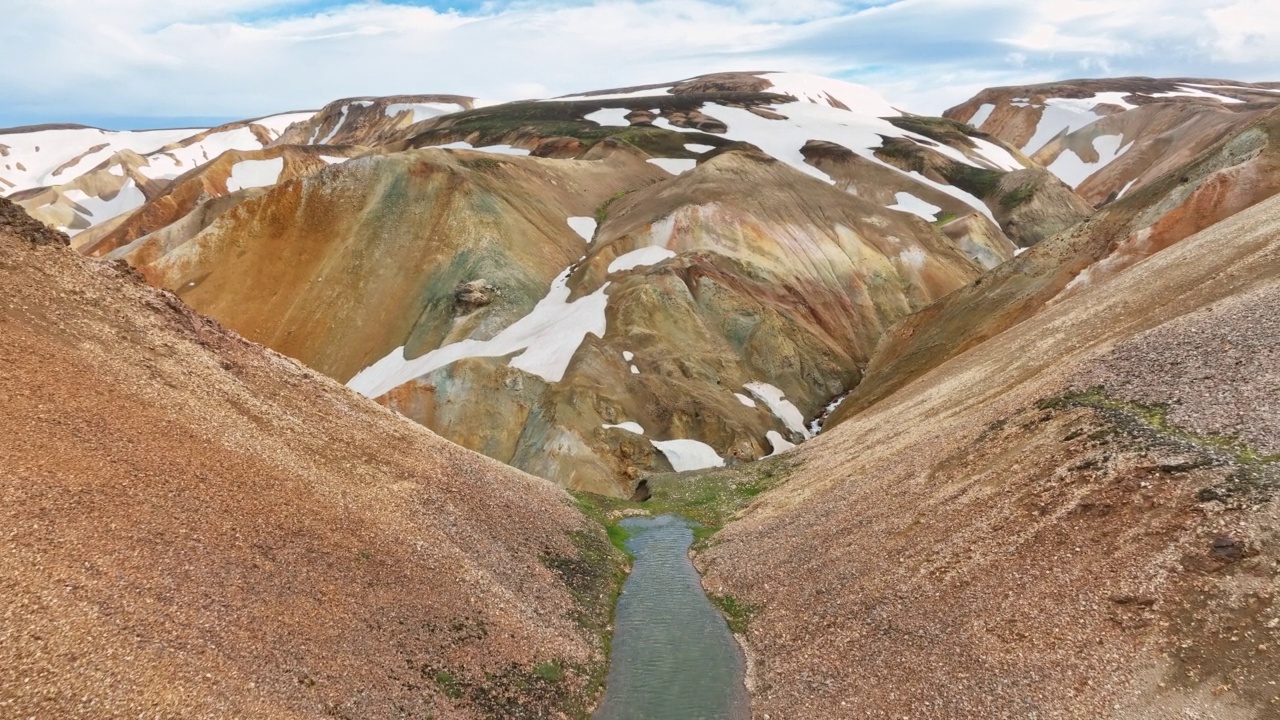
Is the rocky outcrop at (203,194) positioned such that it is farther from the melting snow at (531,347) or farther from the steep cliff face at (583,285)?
the melting snow at (531,347)

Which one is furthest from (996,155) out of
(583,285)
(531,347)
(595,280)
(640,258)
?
(531,347)

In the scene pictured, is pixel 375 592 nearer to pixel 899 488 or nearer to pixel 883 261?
pixel 899 488

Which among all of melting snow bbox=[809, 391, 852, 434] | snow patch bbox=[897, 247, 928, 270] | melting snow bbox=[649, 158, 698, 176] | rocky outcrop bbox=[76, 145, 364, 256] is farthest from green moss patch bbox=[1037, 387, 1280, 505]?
rocky outcrop bbox=[76, 145, 364, 256]

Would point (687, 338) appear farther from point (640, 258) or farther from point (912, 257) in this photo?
point (912, 257)

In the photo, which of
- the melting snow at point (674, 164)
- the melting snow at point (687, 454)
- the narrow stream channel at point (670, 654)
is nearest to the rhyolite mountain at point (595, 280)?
the melting snow at point (687, 454)

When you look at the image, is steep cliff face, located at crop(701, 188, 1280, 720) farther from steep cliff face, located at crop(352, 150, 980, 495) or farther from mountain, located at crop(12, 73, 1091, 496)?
mountain, located at crop(12, 73, 1091, 496)
